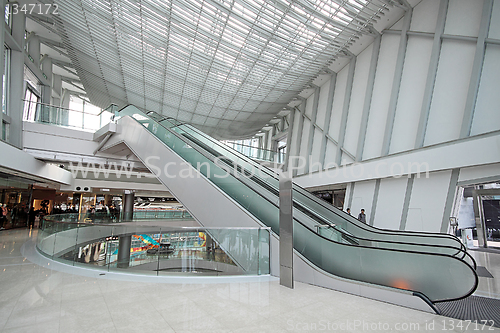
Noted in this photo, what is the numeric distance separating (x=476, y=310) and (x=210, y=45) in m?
13.4

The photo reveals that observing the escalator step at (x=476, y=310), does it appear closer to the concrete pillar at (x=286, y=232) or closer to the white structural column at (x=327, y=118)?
the concrete pillar at (x=286, y=232)

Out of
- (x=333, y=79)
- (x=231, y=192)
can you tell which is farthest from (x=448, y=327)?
(x=333, y=79)

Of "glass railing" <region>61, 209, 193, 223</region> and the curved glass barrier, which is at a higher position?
the curved glass barrier

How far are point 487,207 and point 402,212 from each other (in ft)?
11.7

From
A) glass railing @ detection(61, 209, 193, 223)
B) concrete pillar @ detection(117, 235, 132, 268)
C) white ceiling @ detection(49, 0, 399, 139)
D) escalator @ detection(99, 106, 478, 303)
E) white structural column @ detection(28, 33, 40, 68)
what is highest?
white structural column @ detection(28, 33, 40, 68)

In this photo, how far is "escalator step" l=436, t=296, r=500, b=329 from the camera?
9.93 feet

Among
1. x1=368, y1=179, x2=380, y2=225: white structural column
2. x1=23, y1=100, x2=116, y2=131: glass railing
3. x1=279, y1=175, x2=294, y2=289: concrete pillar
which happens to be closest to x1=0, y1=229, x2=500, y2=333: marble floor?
x1=279, y1=175, x2=294, y2=289: concrete pillar

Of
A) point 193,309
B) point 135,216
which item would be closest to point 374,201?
point 193,309

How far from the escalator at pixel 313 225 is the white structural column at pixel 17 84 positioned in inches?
174

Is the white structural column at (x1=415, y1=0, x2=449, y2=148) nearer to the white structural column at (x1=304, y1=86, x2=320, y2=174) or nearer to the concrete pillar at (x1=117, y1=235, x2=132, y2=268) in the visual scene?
the white structural column at (x1=304, y1=86, x2=320, y2=174)

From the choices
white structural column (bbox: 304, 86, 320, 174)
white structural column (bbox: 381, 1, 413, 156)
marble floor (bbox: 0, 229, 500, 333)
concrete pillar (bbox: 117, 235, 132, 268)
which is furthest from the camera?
white structural column (bbox: 304, 86, 320, 174)

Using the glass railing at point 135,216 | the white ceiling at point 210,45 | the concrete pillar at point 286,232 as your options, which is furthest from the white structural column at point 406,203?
the glass railing at point 135,216

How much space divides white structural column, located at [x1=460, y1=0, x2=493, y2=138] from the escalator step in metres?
6.92

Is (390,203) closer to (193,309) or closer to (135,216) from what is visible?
(193,309)
